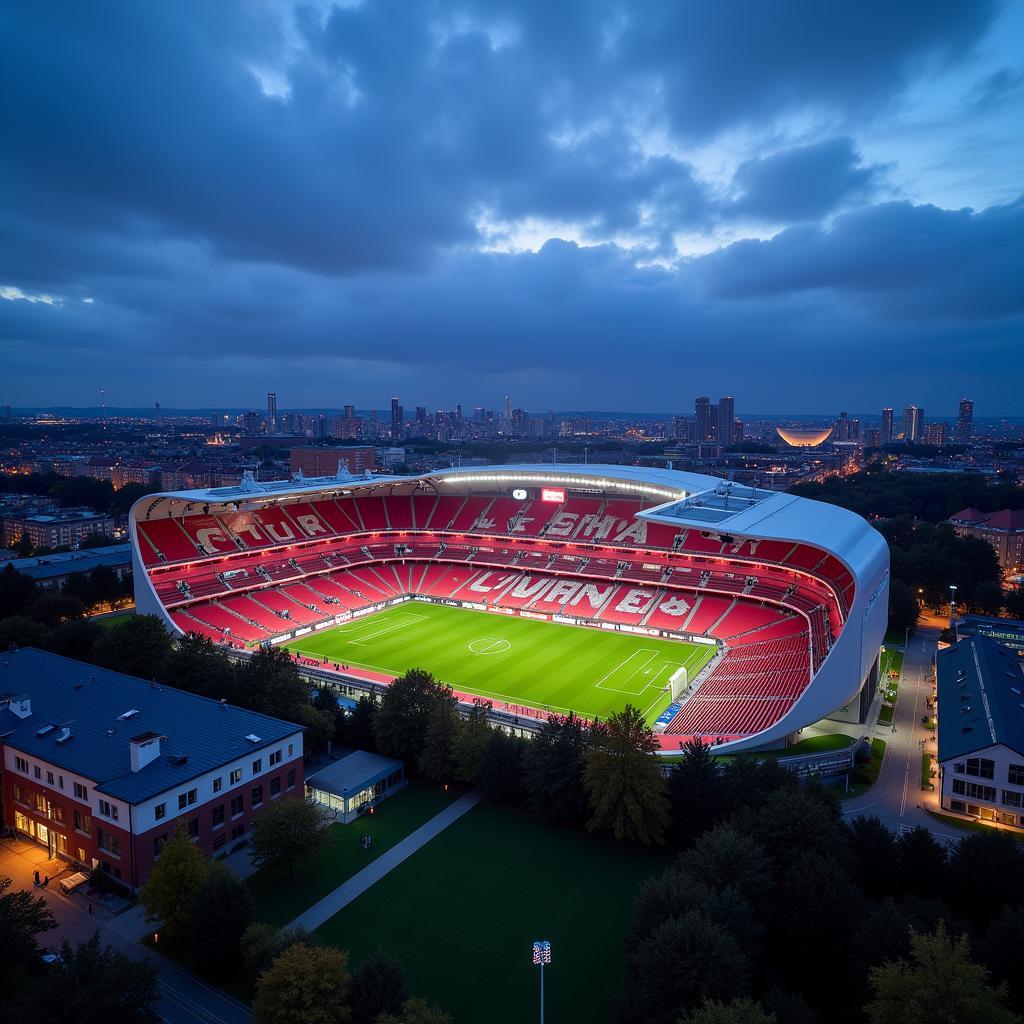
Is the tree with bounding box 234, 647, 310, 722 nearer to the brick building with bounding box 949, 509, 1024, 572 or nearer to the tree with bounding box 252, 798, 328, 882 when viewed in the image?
the tree with bounding box 252, 798, 328, 882

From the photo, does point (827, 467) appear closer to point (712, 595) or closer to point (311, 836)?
point (712, 595)

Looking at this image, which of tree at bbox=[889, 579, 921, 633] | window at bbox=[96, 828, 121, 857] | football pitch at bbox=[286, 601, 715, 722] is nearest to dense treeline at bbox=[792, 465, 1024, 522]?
tree at bbox=[889, 579, 921, 633]

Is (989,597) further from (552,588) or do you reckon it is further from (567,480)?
(567,480)

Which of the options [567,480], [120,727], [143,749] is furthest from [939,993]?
[567,480]

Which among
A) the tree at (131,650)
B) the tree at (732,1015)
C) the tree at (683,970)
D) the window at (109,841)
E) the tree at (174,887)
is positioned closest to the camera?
the tree at (732,1015)

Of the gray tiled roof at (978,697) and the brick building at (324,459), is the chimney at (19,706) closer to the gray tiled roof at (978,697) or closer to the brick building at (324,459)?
the gray tiled roof at (978,697)

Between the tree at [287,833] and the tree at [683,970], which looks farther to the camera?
the tree at [287,833]

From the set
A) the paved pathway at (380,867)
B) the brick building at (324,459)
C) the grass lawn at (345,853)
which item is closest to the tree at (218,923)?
the paved pathway at (380,867)
